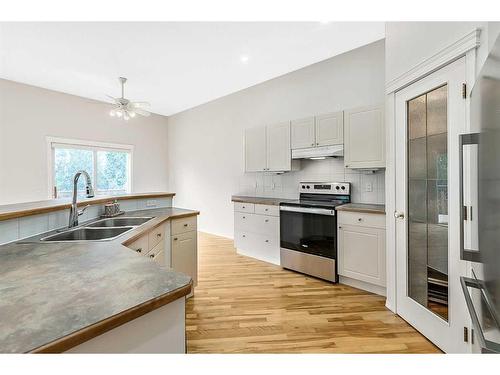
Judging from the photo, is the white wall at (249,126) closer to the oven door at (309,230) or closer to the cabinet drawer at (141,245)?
the oven door at (309,230)

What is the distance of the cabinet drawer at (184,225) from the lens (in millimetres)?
2447

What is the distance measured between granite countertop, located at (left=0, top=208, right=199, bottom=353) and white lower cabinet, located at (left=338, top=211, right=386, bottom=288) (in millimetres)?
2148

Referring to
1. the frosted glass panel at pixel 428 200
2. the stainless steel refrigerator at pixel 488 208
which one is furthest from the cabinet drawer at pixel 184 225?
the stainless steel refrigerator at pixel 488 208

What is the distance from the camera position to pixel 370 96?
312cm

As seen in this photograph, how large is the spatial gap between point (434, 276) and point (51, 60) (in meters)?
5.03

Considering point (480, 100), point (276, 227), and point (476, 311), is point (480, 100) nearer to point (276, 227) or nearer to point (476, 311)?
point (476, 311)

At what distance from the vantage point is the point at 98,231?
1.93m

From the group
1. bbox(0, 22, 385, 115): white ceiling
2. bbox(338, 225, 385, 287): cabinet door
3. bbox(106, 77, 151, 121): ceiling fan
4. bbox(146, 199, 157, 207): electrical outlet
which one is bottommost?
bbox(338, 225, 385, 287): cabinet door

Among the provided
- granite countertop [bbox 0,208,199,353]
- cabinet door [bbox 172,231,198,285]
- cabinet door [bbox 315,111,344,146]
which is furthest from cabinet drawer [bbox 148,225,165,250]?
cabinet door [bbox 315,111,344,146]

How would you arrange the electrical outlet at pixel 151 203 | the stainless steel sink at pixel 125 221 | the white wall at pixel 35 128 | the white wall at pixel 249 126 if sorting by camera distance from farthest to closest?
the white wall at pixel 35 128 → the white wall at pixel 249 126 → the electrical outlet at pixel 151 203 → the stainless steel sink at pixel 125 221

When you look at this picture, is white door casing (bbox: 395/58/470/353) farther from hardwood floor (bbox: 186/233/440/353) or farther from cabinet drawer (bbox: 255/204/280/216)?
cabinet drawer (bbox: 255/204/280/216)

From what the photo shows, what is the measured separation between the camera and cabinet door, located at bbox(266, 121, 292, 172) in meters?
3.56

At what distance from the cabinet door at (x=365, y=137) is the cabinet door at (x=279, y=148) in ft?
2.85
